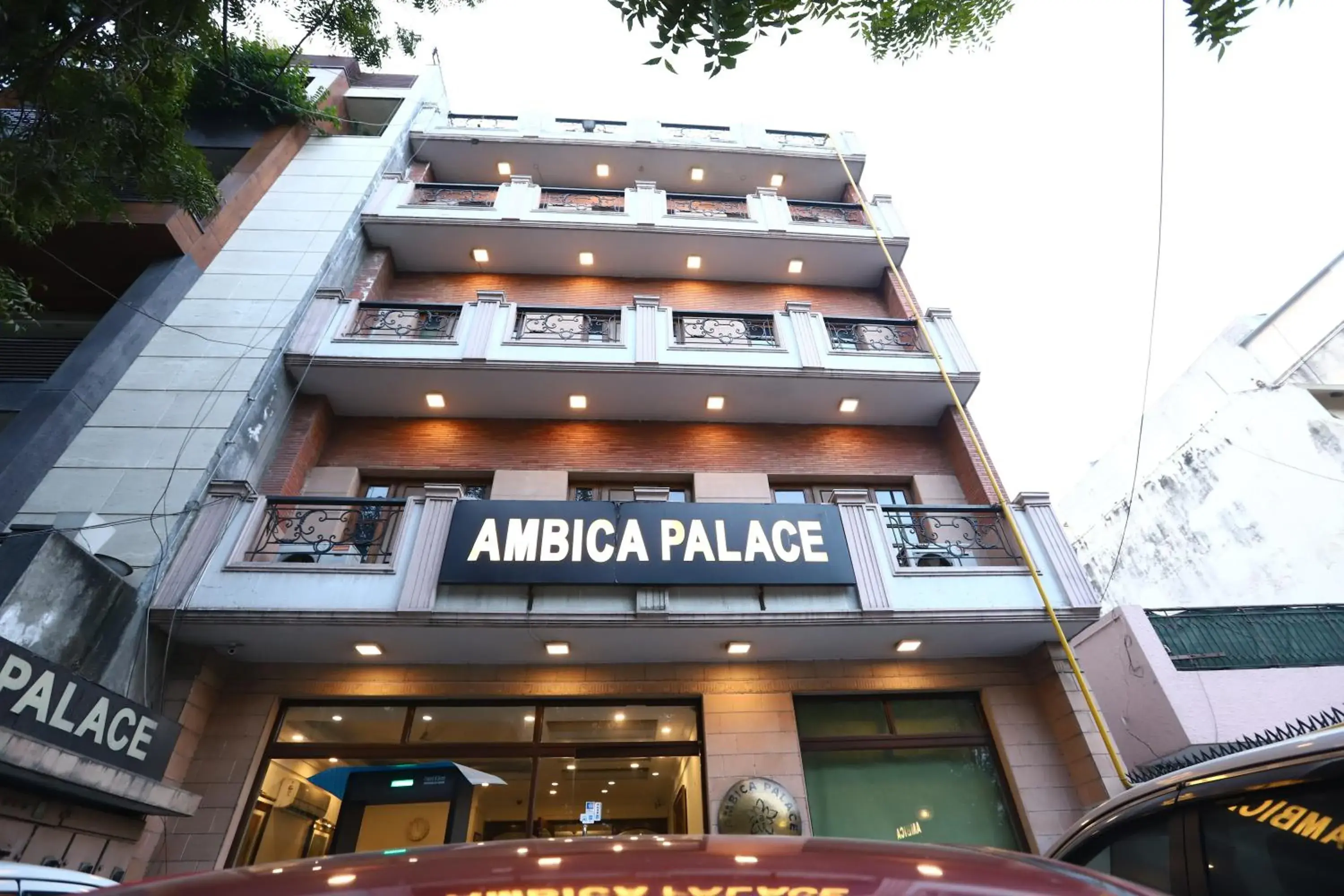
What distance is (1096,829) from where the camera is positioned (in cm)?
254

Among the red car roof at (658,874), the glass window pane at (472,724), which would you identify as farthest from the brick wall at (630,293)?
the red car roof at (658,874)

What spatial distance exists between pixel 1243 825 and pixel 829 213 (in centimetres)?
1479

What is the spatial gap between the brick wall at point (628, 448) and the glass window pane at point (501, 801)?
14.7 ft

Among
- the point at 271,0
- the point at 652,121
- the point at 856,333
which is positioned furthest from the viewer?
the point at 652,121

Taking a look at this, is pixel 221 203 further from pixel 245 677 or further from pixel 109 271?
pixel 245 677

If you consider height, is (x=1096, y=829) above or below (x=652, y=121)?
below

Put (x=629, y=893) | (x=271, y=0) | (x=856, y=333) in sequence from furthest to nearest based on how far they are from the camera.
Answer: (x=856, y=333), (x=271, y=0), (x=629, y=893)

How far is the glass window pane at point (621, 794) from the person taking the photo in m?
7.34

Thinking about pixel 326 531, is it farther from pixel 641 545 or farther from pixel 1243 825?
pixel 1243 825

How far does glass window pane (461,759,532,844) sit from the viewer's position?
23.3ft

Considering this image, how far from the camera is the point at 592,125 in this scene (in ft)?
53.9

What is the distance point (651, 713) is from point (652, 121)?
50.3ft

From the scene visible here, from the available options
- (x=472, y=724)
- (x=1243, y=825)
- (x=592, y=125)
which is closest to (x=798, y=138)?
(x=592, y=125)

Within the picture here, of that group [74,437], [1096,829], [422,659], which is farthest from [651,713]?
[74,437]
